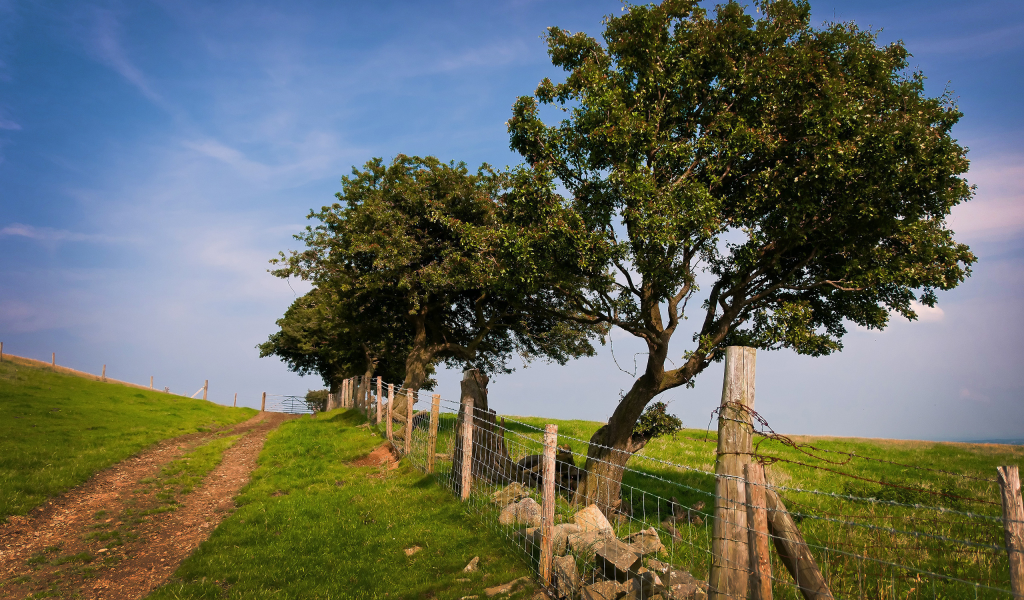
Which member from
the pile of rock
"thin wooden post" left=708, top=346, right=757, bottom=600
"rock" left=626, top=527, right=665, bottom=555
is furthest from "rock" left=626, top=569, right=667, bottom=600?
"thin wooden post" left=708, top=346, right=757, bottom=600

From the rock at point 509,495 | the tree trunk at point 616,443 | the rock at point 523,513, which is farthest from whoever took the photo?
the tree trunk at point 616,443

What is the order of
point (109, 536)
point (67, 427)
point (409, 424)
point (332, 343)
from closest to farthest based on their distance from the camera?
point (109, 536) → point (409, 424) → point (67, 427) → point (332, 343)

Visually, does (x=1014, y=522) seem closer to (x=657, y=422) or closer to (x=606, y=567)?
(x=606, y=567)

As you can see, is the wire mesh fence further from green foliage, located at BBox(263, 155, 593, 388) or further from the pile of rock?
green foliage, located at BBox(263, 155, 593, 388)

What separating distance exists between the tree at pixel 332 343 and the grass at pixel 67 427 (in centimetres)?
810

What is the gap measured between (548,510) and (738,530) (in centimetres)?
332

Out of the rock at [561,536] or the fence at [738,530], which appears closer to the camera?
the fence at [738,530]

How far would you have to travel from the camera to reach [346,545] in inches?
424

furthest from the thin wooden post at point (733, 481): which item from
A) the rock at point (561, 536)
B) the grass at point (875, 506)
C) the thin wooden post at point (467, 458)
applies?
the thin wooden post at point (467, 458)

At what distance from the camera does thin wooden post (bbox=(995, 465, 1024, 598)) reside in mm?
4812

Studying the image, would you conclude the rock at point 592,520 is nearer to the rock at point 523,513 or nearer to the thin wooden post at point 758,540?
the rock at point 523,513

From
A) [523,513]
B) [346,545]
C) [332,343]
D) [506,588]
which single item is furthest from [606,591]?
[332,343]

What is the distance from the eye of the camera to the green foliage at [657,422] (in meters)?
14.4

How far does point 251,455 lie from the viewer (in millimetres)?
20562
